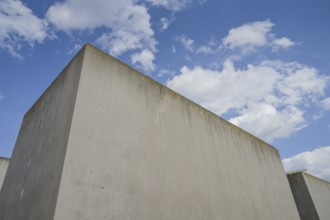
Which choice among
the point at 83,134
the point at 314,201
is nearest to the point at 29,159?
the point at 83,134

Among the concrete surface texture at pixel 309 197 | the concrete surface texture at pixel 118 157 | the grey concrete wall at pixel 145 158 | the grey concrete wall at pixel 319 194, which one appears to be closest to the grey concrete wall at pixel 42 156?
the concrete surface texture at pixel 118 157

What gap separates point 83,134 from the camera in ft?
9.92

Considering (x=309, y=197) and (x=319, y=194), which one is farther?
(x=319, y=194)

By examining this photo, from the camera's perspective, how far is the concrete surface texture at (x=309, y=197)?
965cm

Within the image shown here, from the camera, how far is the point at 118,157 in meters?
3.23

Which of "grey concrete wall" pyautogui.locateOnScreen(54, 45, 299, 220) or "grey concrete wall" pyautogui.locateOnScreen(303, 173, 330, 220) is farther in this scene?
"grey concrete wall" pyautogui.locateOnScreen(303, 173, 330, 220)

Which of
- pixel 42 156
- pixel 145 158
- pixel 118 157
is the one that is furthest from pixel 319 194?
pixel 42 156

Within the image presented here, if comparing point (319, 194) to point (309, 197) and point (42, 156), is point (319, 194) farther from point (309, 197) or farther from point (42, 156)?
point (42, 156)

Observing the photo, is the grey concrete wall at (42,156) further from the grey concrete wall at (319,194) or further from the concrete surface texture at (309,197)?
the grey concrete wall at (319,194)

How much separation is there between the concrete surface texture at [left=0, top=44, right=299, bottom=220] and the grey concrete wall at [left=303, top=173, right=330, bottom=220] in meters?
6.12

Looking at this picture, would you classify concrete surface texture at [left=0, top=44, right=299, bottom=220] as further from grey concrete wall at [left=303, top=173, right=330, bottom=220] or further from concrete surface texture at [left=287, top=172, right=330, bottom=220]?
grey concrete wall at [left=303, top=173, right=330, bottom=220]

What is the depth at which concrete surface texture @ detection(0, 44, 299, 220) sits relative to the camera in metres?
2.80

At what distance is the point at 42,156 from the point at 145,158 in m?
1.49

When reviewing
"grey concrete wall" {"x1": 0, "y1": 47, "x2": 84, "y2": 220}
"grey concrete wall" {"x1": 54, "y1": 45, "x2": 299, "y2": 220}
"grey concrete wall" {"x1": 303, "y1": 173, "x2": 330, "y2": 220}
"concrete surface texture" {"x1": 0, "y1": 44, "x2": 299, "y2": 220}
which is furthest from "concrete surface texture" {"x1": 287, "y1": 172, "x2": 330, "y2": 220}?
"grey concrete wall" {"x1": 0, "y1": 47, "x2": 84, "y2": 220}
